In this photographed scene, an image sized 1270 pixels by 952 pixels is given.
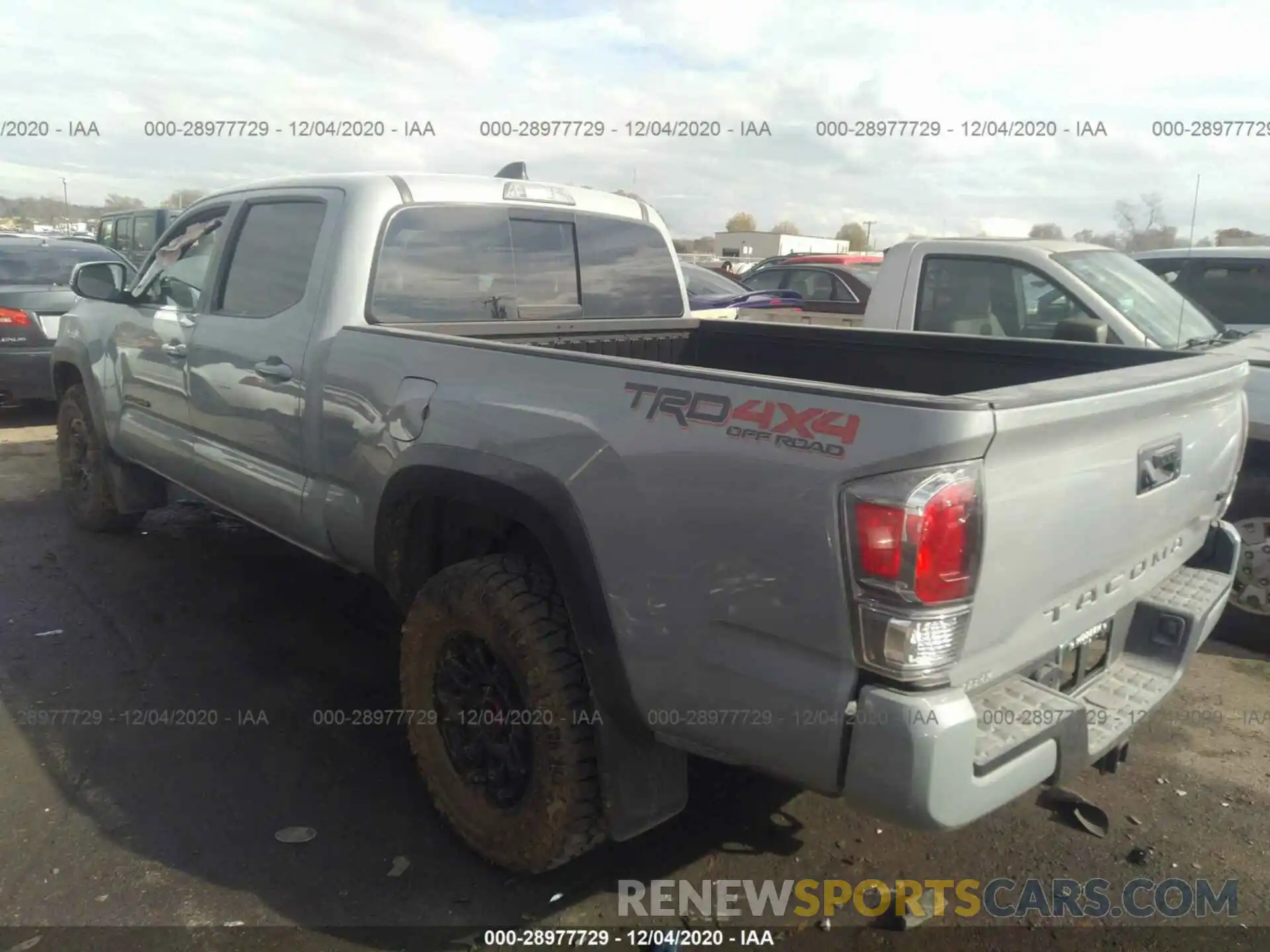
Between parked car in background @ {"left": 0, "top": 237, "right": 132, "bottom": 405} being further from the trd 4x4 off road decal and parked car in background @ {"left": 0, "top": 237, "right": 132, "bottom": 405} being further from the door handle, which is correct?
the trd 4x4 off road decal

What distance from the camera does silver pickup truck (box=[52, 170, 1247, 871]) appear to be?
6.47 feet

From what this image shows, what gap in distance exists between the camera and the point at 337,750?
356 centimetres

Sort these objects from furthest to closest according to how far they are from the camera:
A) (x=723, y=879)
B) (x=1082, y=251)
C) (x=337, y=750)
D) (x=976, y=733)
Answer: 1. (x=1082, y=251)
2. (x=337, y=750)
3. (x=723, y=879)
4. (x=976, y=733)

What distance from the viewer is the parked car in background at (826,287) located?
33.1 feet

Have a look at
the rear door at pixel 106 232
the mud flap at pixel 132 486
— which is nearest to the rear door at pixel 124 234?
the rear door at pixel 106 232

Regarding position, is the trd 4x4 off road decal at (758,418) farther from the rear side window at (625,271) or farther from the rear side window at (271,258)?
the rear side window at (625,271)

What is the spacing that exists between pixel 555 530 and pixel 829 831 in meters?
1.45

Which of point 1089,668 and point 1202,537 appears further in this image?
point 1202,537

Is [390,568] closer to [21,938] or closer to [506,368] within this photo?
[506,368]

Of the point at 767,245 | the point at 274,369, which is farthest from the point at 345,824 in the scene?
the point at 767,245

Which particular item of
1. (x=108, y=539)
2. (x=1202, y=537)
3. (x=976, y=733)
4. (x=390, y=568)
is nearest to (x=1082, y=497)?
(x=976, y=733)

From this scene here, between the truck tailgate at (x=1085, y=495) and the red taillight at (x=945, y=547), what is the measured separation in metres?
0.06

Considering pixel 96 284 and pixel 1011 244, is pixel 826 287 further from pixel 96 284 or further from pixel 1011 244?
pixel 96 284

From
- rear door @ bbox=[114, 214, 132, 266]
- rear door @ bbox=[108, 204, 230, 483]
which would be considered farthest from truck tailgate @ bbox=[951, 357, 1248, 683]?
rear door @ bbox=[114, 214, 132, 266]
